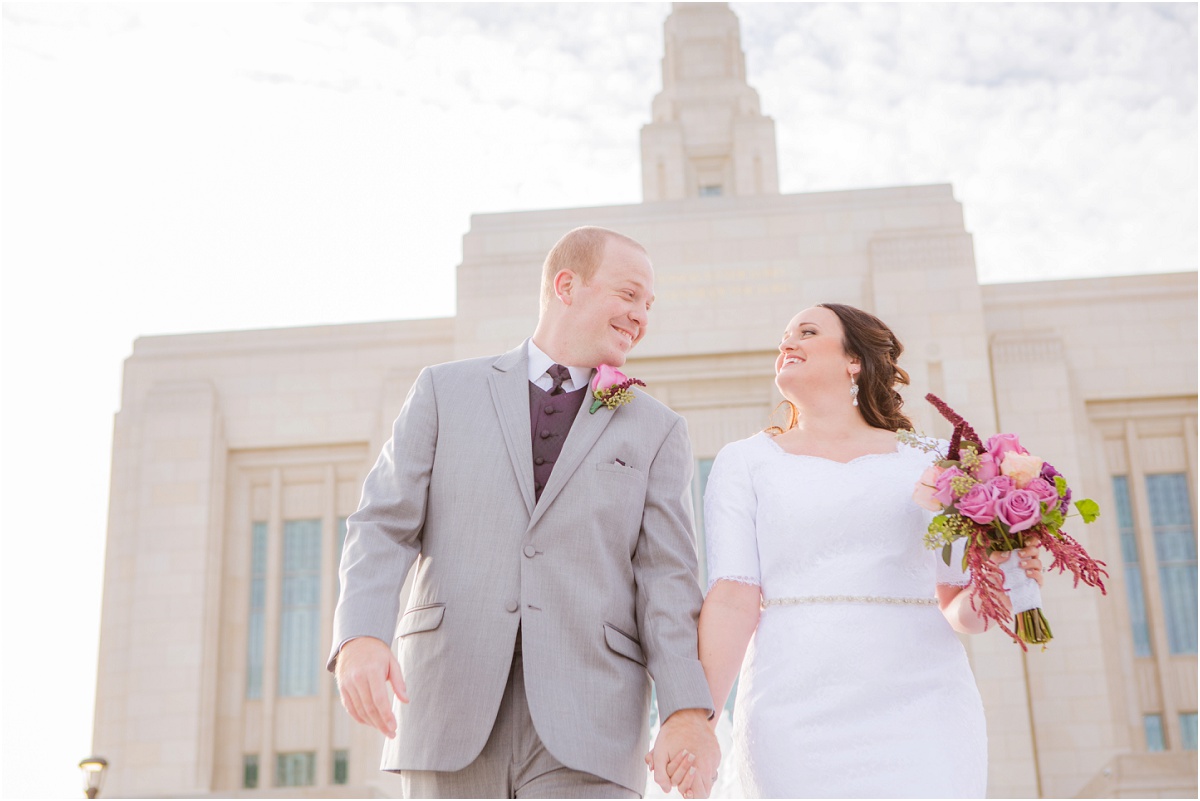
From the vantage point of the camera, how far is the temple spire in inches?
1329

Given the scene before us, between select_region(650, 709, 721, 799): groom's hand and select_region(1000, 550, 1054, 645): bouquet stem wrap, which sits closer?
select_region(650, 709, 721, 799): groom's hand

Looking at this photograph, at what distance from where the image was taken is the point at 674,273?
20062 millimetres

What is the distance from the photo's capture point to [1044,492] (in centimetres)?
416

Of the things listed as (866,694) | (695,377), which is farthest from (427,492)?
(695,377)

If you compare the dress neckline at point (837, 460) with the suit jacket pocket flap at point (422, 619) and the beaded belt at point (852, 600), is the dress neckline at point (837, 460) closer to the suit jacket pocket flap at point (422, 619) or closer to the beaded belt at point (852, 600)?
the beaded belt at point (852, 600)

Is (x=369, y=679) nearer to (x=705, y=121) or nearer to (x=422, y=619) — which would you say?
(x=422, y=619)

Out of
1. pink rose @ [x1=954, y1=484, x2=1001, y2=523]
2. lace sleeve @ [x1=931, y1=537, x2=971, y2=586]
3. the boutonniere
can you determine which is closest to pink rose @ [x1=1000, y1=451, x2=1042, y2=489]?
pink rose @ [x1=954, y1=484, x2=1001, y2=523]

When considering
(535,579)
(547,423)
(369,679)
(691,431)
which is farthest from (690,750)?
(691,431)

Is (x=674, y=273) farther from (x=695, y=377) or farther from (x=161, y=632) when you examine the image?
(x=161, y=632)

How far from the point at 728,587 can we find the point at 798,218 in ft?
54.5

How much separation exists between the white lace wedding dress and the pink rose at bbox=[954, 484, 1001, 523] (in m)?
0.42

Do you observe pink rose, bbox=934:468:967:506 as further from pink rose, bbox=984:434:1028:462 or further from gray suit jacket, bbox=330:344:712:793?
gray suit jacket, bbox=330:344:712:793

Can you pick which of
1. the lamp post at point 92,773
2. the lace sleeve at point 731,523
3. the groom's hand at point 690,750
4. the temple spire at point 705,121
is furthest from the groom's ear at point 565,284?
the temple spire at point 705,121

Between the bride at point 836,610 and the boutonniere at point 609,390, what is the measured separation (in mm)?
683
